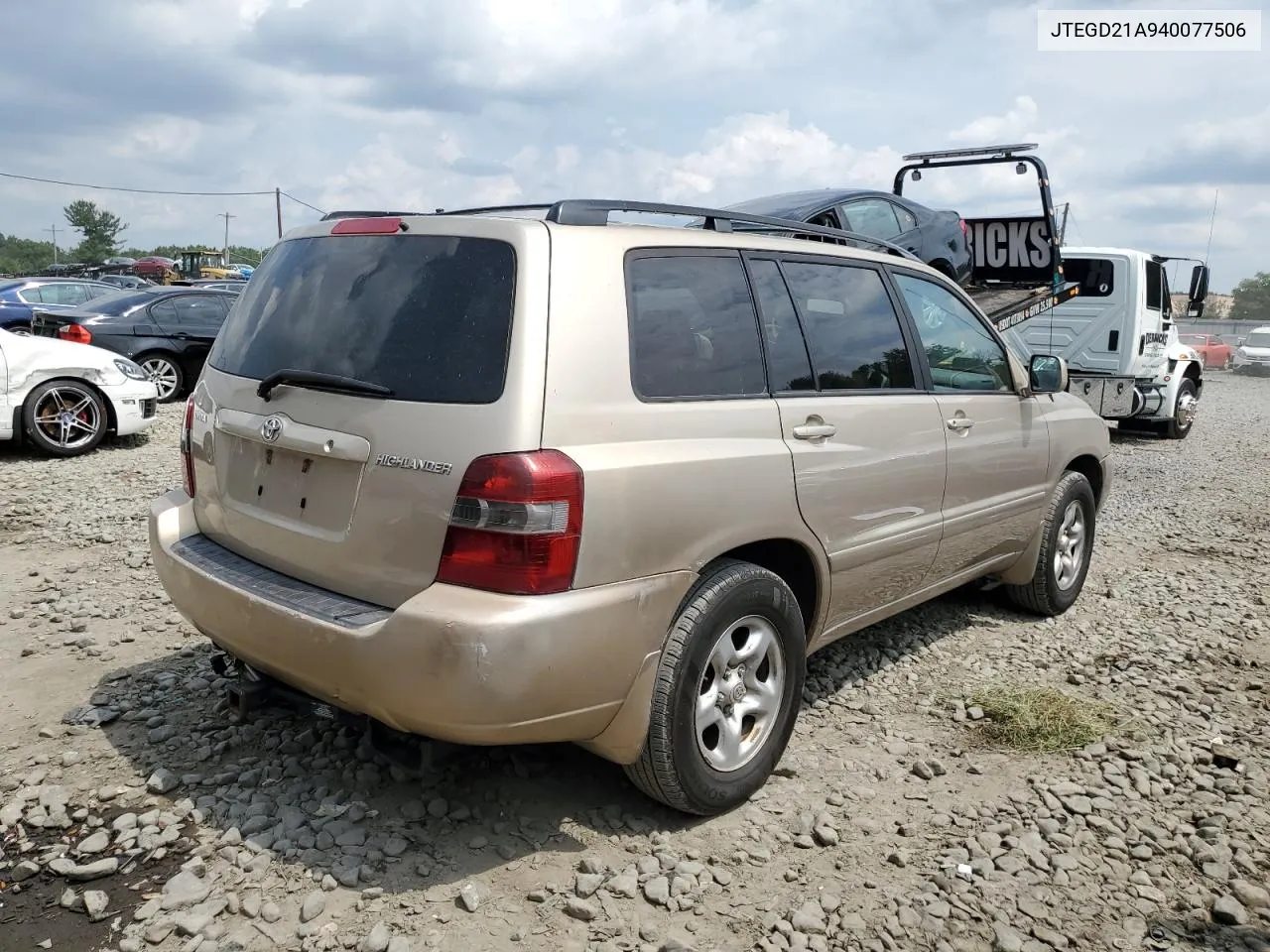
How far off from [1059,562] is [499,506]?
3.79 meters

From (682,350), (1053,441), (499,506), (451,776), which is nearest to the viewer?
(499,506)

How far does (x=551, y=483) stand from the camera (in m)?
2.49

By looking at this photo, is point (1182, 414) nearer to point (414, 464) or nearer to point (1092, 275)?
point (1092, 275)

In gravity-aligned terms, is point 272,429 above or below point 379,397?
below

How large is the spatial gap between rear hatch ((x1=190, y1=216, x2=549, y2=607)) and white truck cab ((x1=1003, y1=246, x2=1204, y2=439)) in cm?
1054

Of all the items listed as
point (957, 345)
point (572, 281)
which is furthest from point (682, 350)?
point (957, 345)

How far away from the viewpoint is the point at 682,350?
9.83 feet

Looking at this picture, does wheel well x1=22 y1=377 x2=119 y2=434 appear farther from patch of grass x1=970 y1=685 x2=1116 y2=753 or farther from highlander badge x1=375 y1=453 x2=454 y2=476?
patch of grass x1=970 y1=685 x2=1116 y2=753

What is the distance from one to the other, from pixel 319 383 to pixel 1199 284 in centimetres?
1273

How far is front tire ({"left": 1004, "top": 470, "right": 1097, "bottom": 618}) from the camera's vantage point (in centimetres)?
502

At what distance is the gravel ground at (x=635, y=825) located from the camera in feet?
8.58

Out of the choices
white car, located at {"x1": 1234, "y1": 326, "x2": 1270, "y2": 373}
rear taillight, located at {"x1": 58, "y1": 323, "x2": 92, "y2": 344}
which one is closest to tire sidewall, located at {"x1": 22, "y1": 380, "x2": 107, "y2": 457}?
rear taillight, located at {"x1": 58, "y1": 323, "x2": 92, "y2": 344}

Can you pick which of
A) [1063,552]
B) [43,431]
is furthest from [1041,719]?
[43,431]

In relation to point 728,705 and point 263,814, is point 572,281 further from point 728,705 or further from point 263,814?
point 263,814
